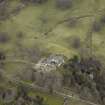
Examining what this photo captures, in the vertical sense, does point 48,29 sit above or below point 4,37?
above

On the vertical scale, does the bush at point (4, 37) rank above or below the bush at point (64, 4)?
below

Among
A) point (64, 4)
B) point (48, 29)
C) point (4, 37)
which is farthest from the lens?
point (64, 4)

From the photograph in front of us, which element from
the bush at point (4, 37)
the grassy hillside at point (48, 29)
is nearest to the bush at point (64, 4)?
the grassy hillside at point (48, 29)

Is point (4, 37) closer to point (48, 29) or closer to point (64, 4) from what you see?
point (48, 29)

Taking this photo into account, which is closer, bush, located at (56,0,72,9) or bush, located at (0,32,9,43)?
bush, located at (0,32,9,43)

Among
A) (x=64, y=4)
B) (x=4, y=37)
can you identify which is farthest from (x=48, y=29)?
(x=4, y=37)

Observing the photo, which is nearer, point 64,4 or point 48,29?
point 48,29

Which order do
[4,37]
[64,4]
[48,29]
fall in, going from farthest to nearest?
1. [64,4]
2. [48,29]
3. [4,37]

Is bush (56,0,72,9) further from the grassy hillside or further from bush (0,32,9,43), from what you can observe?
bush (0,32,9,43)

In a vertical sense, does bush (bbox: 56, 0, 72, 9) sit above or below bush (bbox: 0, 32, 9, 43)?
above

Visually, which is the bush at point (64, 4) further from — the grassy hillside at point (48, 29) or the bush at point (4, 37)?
the bush at point (4, 37)

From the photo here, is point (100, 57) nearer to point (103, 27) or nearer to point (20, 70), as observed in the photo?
point (103, 27)

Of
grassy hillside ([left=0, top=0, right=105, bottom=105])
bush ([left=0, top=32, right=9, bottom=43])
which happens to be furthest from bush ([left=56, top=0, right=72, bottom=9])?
bush ([left=0, top=32, right=9, bottom=43])
